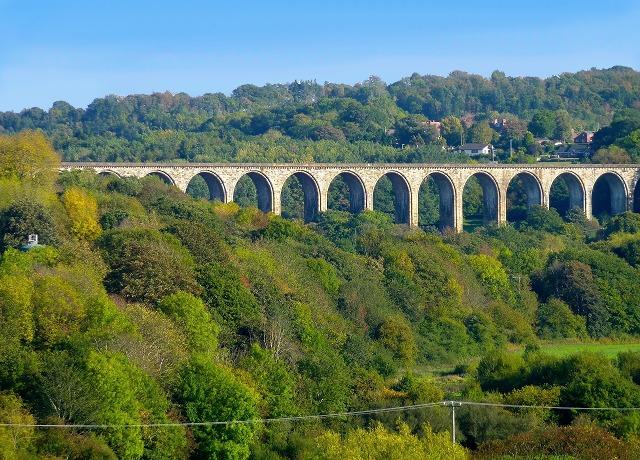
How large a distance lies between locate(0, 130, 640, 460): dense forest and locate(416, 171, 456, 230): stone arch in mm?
15498

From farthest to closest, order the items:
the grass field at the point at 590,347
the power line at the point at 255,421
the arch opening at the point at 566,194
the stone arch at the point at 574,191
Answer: the arch opening at the point at 566,194, the stone arch at the point at 574,191, the grass field at the point at 590,347, the power line at the point at 255,421

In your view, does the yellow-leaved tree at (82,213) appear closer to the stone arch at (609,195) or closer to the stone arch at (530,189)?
the stone arch at (530,189)

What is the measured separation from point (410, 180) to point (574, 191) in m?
9.26

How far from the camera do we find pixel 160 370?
28.0 meters

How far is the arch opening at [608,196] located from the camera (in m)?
70.3

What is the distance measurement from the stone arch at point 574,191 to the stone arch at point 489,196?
11.0ft

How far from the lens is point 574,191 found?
231 feet

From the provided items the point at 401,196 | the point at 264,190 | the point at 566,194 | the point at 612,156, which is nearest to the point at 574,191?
the point at 566,194

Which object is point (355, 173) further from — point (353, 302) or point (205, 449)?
point (205, 449)

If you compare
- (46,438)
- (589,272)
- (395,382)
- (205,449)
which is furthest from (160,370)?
(589,272)

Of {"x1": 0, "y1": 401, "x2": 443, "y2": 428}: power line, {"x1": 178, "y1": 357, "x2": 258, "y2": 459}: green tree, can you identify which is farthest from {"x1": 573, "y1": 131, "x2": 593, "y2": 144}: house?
{"x1": 178, "y1": 357, "x2": 258, "y2": 459}: green tree

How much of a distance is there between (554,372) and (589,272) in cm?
1626

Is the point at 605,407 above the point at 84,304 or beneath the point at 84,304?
beneath

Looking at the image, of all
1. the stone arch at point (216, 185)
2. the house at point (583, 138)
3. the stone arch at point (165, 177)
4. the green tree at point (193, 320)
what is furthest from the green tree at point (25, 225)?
the house at point (583, 138)
